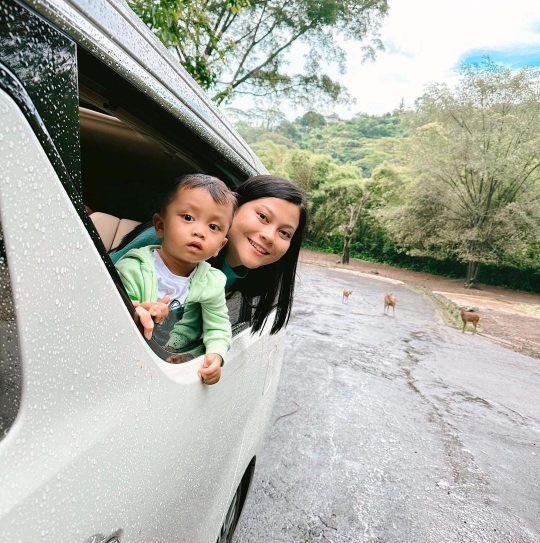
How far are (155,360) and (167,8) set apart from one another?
14.0 feet

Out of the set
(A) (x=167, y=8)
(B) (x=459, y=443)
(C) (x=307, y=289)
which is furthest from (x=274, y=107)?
(B) (x=459, y=443)

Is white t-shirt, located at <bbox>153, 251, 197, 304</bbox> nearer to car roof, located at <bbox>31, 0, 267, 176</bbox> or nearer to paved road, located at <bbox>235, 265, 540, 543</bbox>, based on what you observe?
car roof, located at <bbox>31, 0, 267, 176</bbox>

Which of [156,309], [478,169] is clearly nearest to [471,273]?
[478,169]

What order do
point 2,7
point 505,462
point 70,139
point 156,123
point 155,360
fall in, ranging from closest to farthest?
point 2,7, point 70,139, point 155,360, point 156,123, point 505,462

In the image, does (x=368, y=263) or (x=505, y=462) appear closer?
(x=505, y=462)

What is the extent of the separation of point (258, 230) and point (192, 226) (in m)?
0.39

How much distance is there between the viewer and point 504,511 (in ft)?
10.3

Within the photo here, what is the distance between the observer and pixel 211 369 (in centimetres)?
114

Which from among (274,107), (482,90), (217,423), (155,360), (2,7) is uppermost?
(482,90)

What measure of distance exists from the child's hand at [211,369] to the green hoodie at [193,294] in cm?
5

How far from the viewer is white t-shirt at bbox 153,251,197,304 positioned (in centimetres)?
134

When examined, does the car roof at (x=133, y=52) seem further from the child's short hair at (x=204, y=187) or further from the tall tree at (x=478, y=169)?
the tall tree at (x=478, y=169)

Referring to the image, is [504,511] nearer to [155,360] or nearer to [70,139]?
[155,360]

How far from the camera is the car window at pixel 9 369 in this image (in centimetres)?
56
